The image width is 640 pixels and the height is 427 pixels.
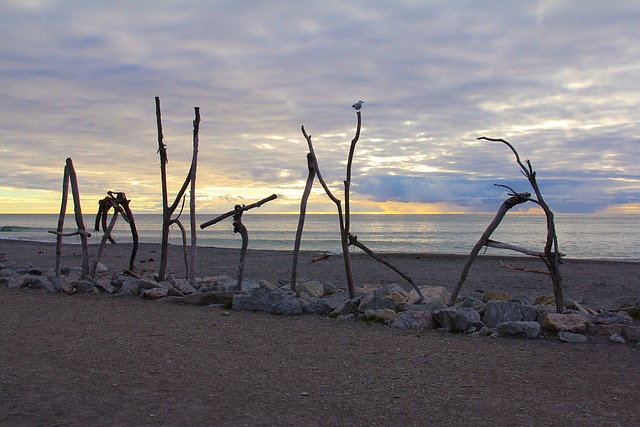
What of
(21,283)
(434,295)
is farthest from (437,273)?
(21,283)

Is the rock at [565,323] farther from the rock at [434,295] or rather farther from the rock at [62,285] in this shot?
the rock at [62,285]

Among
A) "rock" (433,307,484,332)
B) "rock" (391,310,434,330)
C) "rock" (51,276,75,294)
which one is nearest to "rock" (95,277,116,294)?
"rock" (51,276,75,294)

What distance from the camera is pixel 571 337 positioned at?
7.18 m

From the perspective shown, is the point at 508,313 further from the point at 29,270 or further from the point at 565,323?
the point at 29,270

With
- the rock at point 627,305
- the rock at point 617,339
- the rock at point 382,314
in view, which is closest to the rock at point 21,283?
the rock at point 382,314

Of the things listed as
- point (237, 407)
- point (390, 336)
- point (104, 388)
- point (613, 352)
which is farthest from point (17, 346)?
point (613, 352)

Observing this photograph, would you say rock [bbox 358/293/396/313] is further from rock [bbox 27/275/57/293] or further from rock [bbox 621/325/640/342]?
rock [bbox 27/275/57/293]

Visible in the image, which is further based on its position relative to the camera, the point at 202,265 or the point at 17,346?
the point at 202,265

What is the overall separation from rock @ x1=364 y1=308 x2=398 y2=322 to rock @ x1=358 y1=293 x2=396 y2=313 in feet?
0.79

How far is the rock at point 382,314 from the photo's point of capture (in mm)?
8320

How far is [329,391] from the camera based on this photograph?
5.30m

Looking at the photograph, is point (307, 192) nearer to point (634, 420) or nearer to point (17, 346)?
point (17, 346)

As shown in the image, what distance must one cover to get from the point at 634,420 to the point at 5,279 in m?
12.6

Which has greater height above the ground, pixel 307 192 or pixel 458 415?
pixel 307 192
